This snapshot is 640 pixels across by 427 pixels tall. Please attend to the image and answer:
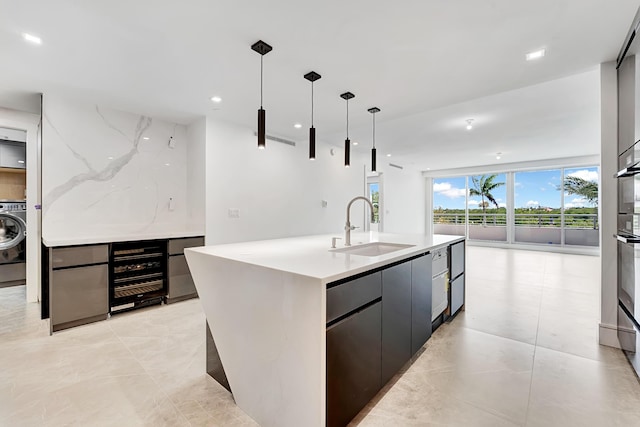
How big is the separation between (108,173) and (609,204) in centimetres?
520

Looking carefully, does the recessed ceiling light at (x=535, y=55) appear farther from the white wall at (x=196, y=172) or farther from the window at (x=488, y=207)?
the window at (x=488, y=207)

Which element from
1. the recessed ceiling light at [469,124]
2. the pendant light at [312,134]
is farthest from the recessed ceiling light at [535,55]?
the recessed ceiling light at [469,124]

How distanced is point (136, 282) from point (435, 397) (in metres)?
3.27

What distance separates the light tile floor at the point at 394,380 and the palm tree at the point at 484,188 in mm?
6329

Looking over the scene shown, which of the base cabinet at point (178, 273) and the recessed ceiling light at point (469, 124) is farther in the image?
the recessed ceiling light at point (469, 124)

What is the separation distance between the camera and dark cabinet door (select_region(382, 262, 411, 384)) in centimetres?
171

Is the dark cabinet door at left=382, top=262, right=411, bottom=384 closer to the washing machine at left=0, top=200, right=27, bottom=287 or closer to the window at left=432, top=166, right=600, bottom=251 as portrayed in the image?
the washing machine at left=0, top=200, right=27, bottom=287

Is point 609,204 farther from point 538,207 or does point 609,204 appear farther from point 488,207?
point 488,207

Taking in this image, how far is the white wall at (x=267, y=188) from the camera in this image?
3.92 m

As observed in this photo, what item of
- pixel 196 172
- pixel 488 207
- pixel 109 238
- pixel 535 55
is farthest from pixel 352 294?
pixel 488 207

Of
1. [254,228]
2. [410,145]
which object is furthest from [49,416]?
[410,145]

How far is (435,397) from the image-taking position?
68.4 inches

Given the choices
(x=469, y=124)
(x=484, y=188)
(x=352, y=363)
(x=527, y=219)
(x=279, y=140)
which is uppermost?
(x=469, y=124)

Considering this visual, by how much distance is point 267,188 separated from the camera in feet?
14.8
